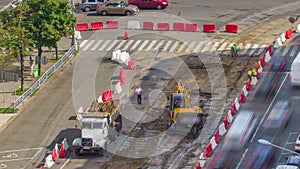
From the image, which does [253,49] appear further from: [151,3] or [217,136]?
[217,136]

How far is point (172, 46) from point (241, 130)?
2403 centimetres

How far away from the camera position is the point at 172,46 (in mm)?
80562

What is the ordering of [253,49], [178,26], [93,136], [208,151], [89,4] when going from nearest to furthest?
[208,151] → [93,136] → [253,49] → [178,26] → [89,4]

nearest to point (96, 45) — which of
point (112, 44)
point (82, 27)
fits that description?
point (112, 44)

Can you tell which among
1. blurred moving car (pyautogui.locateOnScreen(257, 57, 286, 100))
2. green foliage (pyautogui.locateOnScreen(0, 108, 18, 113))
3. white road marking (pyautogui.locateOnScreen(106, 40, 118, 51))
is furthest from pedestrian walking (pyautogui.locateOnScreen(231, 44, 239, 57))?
green foliage (pyautogui.locateOnScreen(0, 108, 18, 113))

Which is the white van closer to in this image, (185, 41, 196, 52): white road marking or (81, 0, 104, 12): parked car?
(185, 41, 196, 52): white road marking

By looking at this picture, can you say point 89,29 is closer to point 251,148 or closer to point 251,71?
point 251,71

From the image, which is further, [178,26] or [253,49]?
[178,26]

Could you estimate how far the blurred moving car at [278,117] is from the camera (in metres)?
58.3

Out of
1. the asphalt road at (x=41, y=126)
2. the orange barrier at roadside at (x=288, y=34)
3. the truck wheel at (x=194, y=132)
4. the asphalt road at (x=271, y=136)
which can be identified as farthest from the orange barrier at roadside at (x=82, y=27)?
the truck wheel at (x=194, y=132)

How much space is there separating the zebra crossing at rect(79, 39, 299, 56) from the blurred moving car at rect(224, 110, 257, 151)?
59.0 feet

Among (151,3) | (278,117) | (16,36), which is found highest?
(16,36)

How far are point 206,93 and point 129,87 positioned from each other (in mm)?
7474

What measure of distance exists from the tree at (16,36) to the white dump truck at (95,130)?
1333 centimetres
